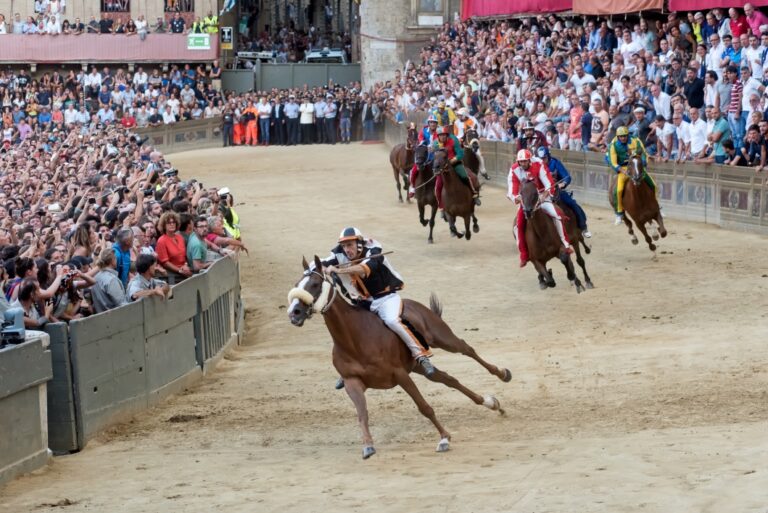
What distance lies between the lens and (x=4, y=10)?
5700cm

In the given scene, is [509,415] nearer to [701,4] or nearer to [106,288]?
[106,288]

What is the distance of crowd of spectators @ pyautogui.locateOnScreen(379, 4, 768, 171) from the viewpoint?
83.1 ft

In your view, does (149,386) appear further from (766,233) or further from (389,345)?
(766,233)

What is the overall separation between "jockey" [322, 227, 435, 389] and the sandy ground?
95cm

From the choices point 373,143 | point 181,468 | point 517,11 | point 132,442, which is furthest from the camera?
point 373,143

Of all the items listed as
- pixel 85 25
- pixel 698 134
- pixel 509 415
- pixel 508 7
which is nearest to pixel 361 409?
pixel 509 415

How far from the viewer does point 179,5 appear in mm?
57406

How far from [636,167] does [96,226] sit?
9543mm

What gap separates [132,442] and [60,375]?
1.01 metres

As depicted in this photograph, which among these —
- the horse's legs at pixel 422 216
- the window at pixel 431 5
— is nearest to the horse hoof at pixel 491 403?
the horse's legs at pixel 422 216

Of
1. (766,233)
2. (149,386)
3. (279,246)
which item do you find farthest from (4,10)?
(149,386)

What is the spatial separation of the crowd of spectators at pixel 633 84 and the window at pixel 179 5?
19.1m

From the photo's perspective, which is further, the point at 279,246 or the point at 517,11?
the point at 517,11

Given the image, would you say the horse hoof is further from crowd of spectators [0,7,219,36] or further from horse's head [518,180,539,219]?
crowd of spectators [0,7,219,36]
